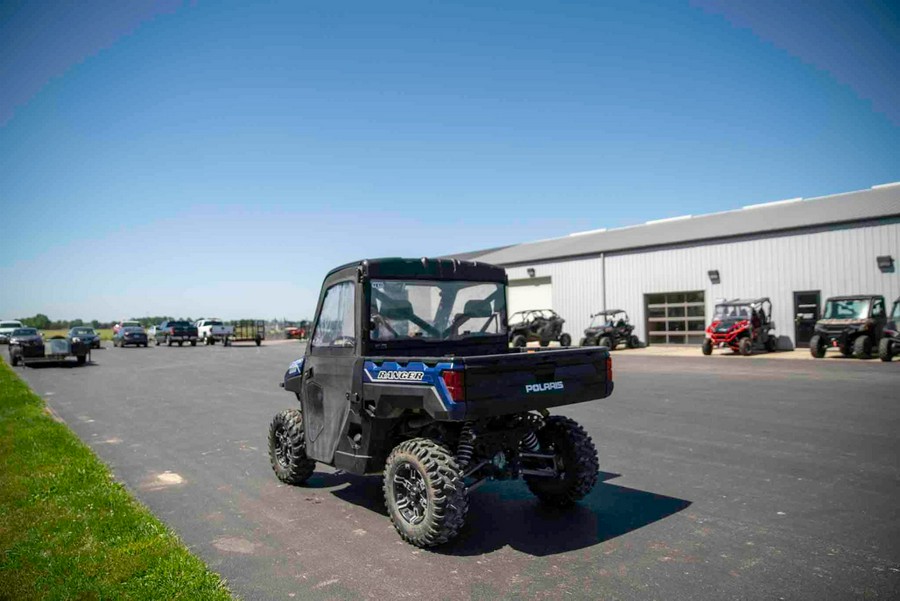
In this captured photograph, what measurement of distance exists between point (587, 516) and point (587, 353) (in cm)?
144

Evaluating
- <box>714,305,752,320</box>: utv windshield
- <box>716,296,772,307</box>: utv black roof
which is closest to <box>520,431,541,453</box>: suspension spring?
<box>714,305,752,320</box>: utv windshield

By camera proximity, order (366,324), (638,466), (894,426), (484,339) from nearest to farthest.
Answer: (366,324)
(484,339)
(638,466)
(894,426)

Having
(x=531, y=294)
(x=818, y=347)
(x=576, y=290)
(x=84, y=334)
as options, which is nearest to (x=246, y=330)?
(x=84, y=334)

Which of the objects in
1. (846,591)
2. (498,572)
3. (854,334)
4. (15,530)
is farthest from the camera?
(854,334)

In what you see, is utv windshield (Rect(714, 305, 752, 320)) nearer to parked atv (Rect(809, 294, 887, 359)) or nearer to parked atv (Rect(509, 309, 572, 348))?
parked atv (Rect(809, 294, 887, 359))

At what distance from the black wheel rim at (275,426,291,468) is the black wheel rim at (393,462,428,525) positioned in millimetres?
1984

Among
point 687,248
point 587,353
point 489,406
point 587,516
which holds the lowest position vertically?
point 587,516

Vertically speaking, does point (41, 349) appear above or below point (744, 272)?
below

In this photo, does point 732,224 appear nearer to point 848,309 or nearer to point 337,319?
point 848,309

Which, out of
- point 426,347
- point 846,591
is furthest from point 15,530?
point 846,591

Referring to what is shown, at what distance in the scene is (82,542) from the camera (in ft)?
15.1

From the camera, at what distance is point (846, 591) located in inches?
145

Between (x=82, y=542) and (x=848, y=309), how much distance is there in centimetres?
2394

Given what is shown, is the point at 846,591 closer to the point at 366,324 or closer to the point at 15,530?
the point at 366,324
